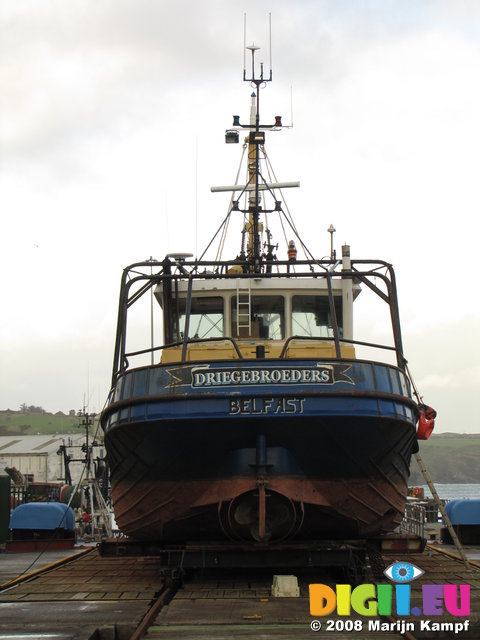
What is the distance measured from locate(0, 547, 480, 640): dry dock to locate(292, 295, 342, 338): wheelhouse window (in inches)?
129

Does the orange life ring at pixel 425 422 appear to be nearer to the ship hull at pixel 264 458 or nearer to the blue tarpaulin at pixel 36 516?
the ship hull at pixel 264 458

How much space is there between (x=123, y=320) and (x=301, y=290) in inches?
102

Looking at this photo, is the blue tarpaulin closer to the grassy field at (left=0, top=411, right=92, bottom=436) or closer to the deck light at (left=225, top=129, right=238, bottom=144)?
the deck light at (left=225, top=129, right=238, bottom=144)

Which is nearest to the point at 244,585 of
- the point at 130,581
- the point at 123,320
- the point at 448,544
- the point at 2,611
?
the point at 130,581

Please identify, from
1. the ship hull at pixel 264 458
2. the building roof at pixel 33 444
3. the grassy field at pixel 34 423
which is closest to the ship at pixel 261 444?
the ship hull at pixel 264 458

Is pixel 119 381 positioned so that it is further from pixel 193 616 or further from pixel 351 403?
pixel 193 616

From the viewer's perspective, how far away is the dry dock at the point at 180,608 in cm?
631

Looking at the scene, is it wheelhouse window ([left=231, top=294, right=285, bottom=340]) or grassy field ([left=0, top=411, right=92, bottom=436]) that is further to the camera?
grassy field ([left=0, top=411, right=92, bottom=436])

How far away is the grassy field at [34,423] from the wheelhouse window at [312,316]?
102 m

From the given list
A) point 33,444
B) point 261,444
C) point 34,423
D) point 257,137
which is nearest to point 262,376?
point 261,444

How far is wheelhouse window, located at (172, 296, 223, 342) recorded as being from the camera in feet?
Result: 37.5

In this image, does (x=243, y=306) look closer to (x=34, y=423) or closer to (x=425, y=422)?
(x=425, y=422)

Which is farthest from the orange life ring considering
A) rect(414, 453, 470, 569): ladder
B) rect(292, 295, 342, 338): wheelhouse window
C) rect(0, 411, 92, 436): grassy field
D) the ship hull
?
rect(0, 411, 92, 436): grassy field

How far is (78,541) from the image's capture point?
20.2 m
